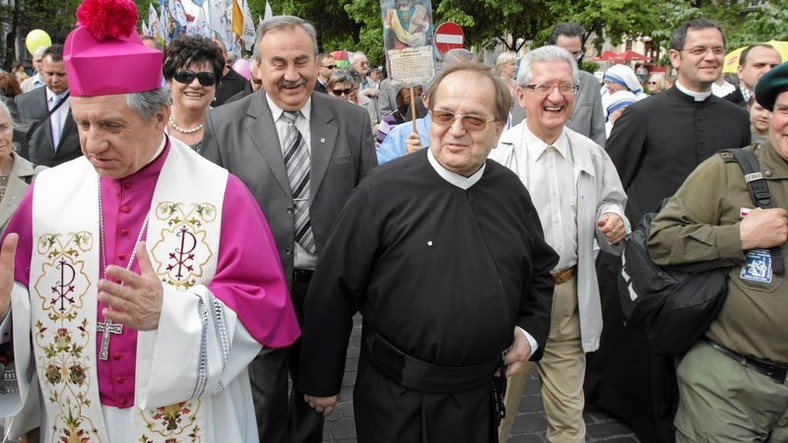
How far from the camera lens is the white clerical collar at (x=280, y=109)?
11.7ft

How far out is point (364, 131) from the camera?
370 centimetres

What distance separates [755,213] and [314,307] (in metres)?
1.79

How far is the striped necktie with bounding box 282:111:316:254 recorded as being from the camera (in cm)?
344

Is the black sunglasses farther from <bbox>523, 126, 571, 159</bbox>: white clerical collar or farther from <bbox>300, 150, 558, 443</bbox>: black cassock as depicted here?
<bbox>523, 126, 571, 159</bbox>: white clerical collar

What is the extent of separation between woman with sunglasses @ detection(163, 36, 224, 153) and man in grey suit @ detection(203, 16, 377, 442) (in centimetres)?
41

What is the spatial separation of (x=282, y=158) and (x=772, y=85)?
214cm

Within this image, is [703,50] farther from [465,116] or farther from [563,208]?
[465,116]

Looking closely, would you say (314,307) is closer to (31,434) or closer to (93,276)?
(93,276)

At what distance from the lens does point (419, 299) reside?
2.63 metres

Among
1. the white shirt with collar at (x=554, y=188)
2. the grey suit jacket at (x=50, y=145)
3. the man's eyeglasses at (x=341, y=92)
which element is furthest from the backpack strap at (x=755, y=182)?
the man's eyeglasses at (x=341, y=92)

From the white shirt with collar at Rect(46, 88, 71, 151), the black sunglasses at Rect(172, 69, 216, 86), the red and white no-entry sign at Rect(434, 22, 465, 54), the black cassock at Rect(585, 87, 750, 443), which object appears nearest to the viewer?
the black sunglasses at Rect(172, 69, 216, 86)

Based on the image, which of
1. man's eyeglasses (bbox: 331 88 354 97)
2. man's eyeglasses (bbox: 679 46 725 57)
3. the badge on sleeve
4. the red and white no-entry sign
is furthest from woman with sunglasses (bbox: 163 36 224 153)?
the red and white no-entry sign

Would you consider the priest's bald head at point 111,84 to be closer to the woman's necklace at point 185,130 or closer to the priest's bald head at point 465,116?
the priest's bald head at point 465,116

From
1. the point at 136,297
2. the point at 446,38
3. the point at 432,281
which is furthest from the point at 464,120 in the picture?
the point at 446,38
